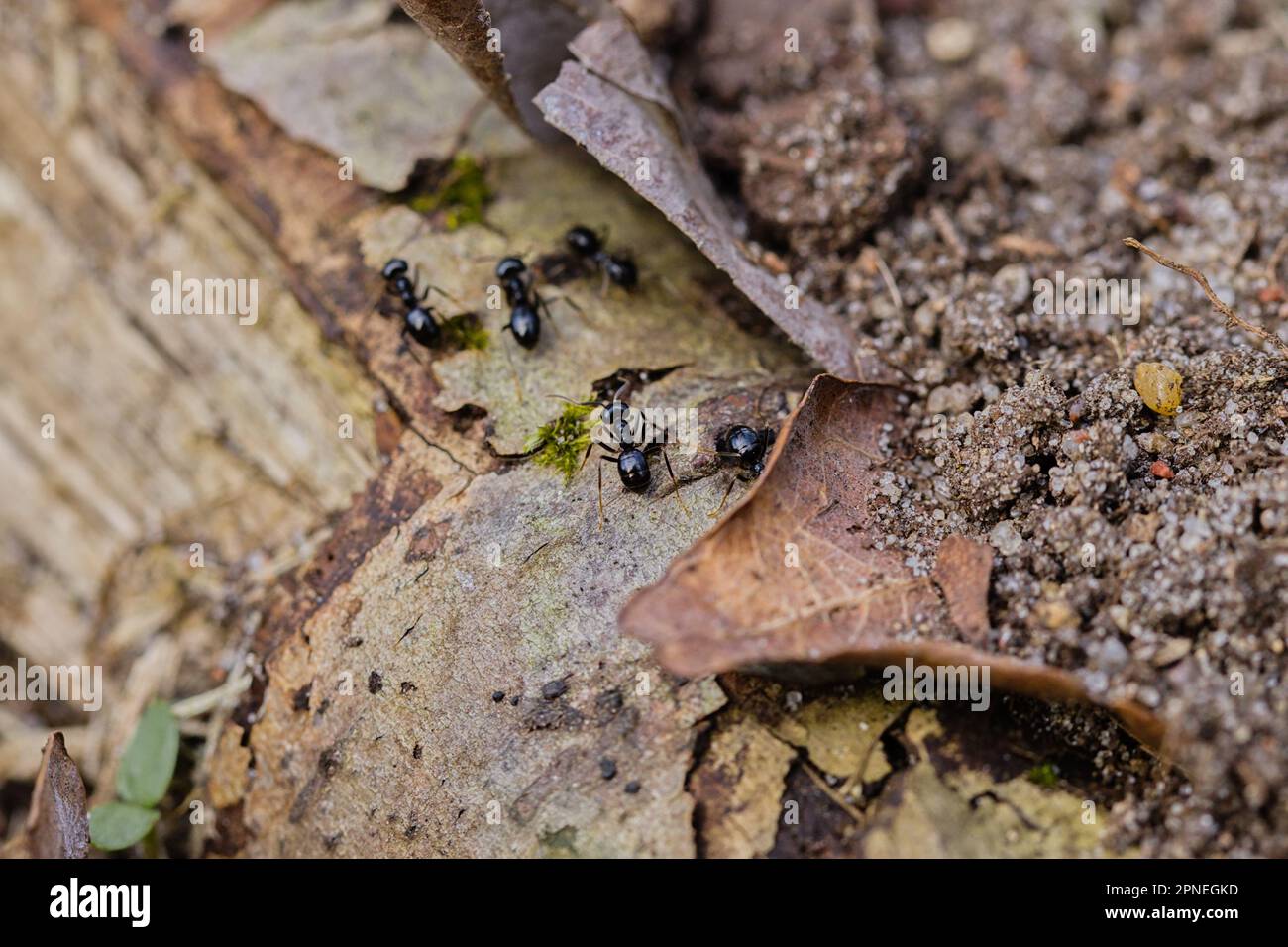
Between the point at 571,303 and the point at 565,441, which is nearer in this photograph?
the point at 565,441

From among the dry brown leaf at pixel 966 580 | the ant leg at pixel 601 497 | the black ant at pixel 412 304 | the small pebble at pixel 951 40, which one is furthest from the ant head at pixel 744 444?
the small pebble at pixel 951 40

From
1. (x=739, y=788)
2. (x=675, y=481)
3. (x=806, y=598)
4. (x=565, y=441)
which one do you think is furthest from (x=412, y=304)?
(x=739, y=788)

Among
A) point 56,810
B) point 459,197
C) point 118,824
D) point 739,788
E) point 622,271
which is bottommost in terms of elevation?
point 118,824

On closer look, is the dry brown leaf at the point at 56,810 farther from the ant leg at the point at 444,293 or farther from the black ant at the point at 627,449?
the ant leg at the point at 444,293

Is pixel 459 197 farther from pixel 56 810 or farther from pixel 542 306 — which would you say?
pixel 56 810

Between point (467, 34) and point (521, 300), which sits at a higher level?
point (467, 34)
